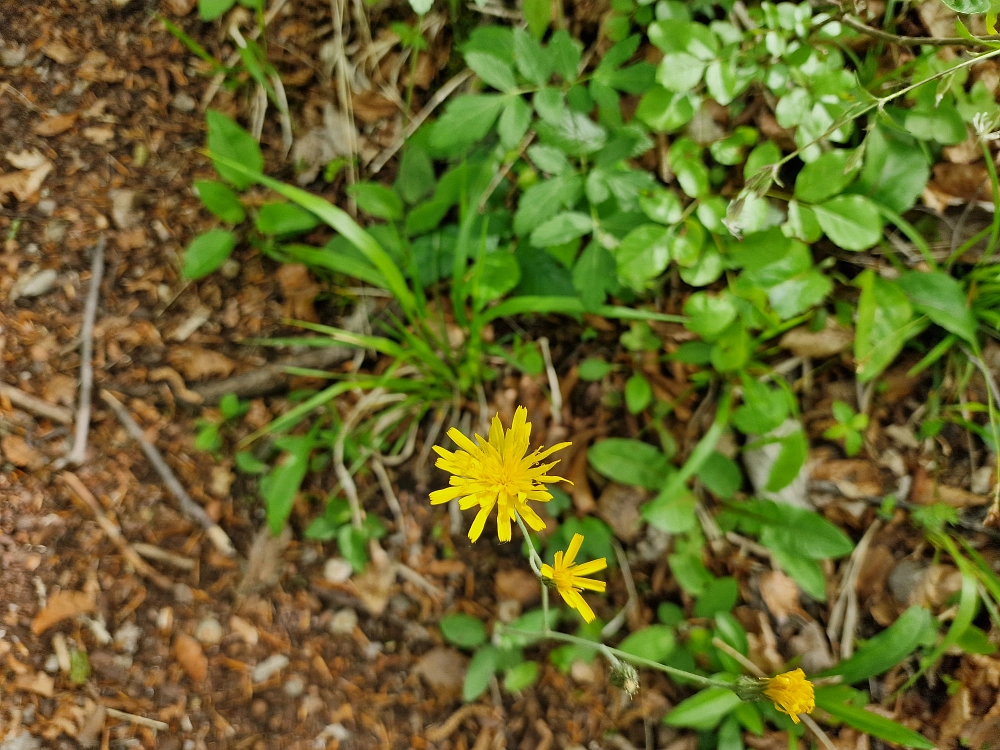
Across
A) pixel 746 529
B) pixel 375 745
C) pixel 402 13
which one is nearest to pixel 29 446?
pixel 375 745

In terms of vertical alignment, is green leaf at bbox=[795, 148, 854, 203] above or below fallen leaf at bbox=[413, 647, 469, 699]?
above

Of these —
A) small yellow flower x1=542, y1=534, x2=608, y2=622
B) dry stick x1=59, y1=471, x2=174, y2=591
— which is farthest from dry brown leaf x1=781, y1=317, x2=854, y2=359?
dry stick x1=59, y1=471, x2=174, y2=591

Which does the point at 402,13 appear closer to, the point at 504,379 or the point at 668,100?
the point at 668,100

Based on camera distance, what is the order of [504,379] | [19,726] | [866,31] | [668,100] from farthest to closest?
[504,379] < [19,726] < [668,100] < [866,31]

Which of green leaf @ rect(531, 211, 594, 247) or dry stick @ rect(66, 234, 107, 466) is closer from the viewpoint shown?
green leaf @ rect(531, 211, 594, 247)

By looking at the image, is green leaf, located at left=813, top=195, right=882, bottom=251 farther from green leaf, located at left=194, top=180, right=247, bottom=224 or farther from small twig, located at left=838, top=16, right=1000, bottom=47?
green leaf, located at left=194, top=180, right=247, bottom=224

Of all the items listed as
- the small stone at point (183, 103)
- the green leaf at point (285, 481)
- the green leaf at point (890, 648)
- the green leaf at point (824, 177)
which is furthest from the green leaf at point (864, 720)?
the small stone at point (183, 103)

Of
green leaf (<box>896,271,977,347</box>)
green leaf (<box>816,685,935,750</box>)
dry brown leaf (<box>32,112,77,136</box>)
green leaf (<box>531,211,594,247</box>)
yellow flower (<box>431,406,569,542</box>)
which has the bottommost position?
green leaf (<box>816,685,935,750</box>)

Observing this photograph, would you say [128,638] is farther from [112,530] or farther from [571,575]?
[571,575]
